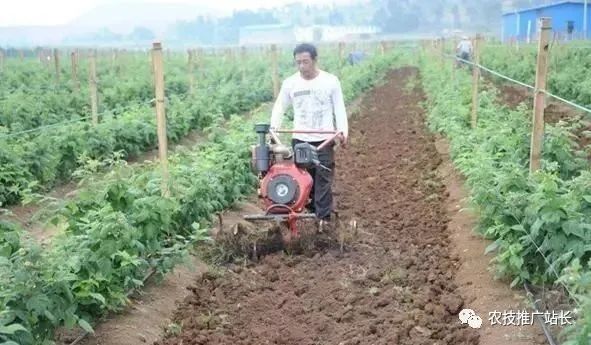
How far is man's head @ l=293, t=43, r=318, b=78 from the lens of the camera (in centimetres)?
712

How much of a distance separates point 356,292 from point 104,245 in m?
2.22

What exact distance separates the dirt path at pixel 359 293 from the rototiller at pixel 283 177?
1.46 ft

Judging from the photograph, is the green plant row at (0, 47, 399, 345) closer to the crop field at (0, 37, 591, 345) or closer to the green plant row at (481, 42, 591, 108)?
the crop field at (0, 37, 591, 345)

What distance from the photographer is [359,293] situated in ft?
20.6

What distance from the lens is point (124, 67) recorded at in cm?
2984

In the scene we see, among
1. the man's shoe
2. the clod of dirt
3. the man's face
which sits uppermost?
the man's face

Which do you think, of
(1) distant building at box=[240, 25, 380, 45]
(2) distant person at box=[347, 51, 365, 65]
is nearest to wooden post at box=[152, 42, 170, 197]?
(2) distant person at box=[347, 51, 365, 65]

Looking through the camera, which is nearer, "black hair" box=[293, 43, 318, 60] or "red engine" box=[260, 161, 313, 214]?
"red engine" box=[260, 161, 313, 214]

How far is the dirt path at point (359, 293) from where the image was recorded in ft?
17.8

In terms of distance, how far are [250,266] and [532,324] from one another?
9.37 ft

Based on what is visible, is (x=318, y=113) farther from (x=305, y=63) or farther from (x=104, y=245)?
(x=104, y=245)

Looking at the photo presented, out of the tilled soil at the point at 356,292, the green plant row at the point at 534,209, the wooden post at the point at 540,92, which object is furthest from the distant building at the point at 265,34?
the wooden post at the point at 540,92

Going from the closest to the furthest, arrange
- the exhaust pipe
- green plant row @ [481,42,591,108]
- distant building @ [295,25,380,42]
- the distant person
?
the exhaust pipe < green plant row @ [481,42,591,108] < the distant person < distant building @ [295,25,380,42]

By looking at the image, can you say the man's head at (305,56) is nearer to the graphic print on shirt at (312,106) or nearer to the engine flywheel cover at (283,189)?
the graphic print on shirt at (312,106)
